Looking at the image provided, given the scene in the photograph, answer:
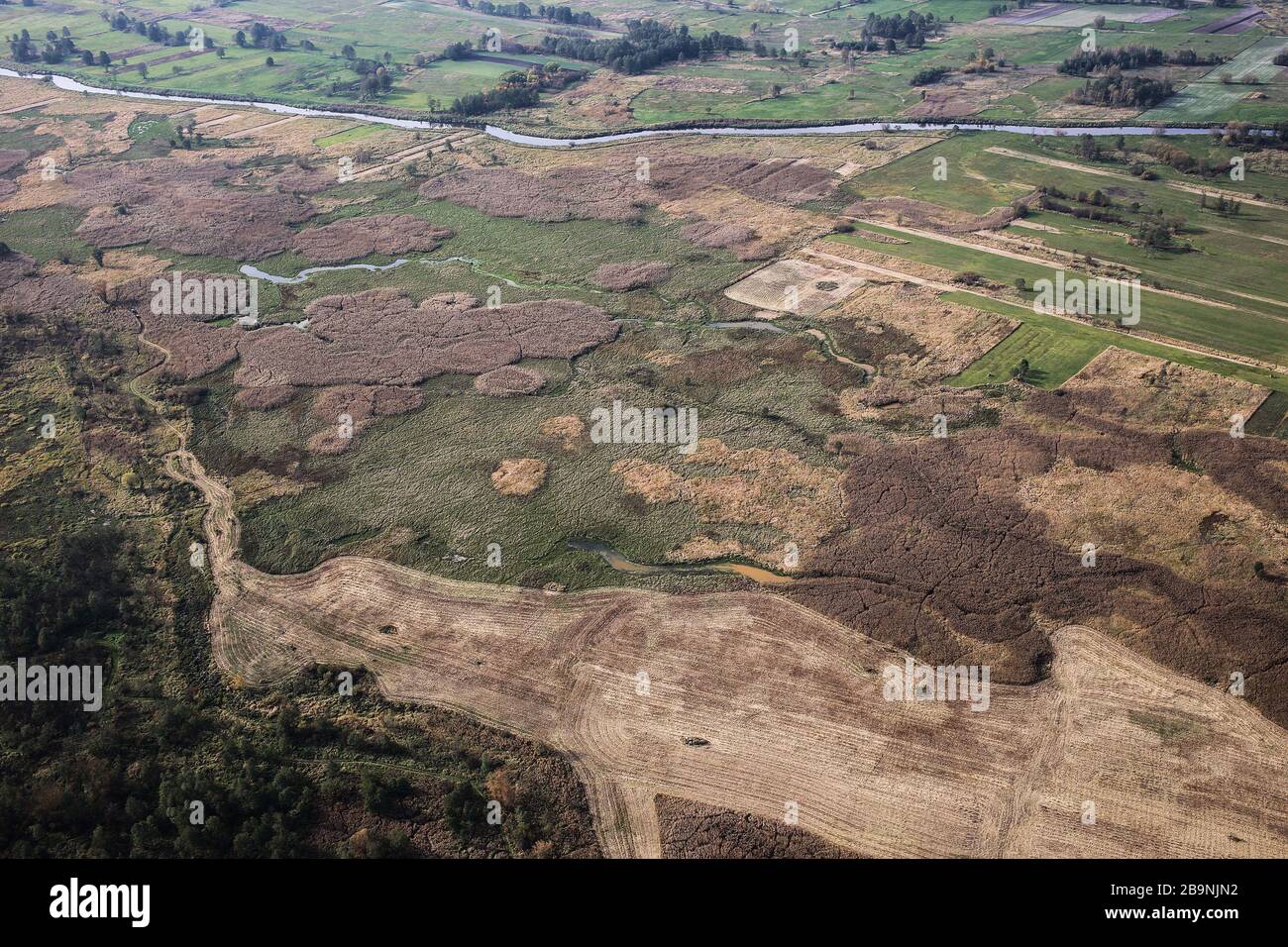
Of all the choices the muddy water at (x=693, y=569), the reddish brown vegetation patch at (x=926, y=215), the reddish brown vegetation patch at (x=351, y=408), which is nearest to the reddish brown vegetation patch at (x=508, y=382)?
the reddish brown vegetation patch at (x=351, y=408)

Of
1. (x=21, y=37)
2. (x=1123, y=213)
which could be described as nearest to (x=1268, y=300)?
(x=1123, y=213)

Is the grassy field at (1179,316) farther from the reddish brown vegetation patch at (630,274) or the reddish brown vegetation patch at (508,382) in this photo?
the reddish brown vegetation patch at (508,382)

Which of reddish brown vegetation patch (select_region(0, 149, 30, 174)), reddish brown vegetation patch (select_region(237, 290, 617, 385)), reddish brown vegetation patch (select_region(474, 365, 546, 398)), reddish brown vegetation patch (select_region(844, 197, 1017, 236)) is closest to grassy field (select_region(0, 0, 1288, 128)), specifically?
reddish brown vegetation patch (select_region(844, 197, 1017, 236))

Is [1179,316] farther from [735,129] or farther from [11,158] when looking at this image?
[11,158]

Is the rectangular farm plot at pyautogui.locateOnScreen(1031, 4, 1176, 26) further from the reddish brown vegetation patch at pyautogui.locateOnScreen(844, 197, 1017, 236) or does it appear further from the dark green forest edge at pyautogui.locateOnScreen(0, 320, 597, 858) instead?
the dark green forest edge at pyautogui.locateOnScreen(0, 320, 597, 858)

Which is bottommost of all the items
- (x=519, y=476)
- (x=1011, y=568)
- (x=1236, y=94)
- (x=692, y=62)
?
(x=1011, y=568)

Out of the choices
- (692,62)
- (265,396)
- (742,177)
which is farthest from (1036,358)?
(692,62)
